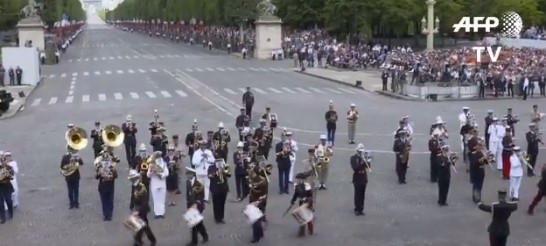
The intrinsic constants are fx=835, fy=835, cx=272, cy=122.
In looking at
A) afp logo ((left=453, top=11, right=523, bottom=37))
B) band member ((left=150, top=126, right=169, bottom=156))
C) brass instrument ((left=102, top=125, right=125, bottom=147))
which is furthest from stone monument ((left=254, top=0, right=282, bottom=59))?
brass instrument ((left=102, top=125, right=125, bottom=147))

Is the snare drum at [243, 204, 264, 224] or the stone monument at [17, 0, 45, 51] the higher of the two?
the stone monument at [17, 0, 45, 51]

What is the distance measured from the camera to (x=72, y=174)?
61.5ft

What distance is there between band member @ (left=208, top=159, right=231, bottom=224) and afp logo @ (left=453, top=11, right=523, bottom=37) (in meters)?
64.4

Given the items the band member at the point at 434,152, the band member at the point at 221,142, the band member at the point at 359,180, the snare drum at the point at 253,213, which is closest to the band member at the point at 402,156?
the band member at the point at 434,152

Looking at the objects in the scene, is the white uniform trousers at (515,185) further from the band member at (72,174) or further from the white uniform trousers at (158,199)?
the band member at (72,174)

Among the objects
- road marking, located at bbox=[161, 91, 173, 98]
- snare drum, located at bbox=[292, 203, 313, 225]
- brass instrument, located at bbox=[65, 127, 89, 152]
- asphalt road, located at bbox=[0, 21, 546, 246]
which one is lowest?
asphalt road, located at bbox=[0, 21, 546, 246]

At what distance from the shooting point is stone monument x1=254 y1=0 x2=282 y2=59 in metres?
78.5

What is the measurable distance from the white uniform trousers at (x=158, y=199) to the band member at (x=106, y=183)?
91cm

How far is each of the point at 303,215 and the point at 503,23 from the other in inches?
2673

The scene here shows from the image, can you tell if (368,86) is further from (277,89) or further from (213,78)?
(213,78)

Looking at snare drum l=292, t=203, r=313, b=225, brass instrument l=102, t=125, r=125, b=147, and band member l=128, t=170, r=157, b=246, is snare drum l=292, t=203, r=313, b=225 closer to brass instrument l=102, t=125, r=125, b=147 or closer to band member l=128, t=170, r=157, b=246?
band member l=128, t=170, r=157, b=246

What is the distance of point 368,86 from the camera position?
49.4m

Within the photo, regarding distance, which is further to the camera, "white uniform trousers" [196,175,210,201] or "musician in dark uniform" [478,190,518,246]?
"white uniform trousers" [196,175,210,201]

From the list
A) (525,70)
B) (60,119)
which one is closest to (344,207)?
(60,119)
